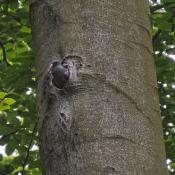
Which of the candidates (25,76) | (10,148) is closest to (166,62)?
(25,76)

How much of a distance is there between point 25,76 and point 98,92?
1959 millimetres

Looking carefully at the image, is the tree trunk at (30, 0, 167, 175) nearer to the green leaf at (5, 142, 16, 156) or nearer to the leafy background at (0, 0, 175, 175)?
the leafy background at (0, 0, 175, 175)

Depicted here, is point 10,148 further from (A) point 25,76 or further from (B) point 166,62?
(B) point 166,62

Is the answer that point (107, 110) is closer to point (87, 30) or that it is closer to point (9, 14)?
point (87, 30)

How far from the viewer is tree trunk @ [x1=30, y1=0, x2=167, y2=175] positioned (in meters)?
1.00

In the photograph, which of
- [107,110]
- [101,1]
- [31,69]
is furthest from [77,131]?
[31,69]

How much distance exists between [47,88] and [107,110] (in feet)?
0.54

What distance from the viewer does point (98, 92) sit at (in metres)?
1.06

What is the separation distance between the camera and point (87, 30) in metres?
1.13

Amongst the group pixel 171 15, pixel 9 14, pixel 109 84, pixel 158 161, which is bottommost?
pixel 158 161

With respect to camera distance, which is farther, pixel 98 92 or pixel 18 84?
pixel 18 84

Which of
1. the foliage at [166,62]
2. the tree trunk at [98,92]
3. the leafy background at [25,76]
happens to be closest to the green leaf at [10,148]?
the leafy background at [25,76]

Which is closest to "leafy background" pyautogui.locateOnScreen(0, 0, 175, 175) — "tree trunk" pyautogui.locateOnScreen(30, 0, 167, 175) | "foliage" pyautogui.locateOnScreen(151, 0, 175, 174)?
"foliage" pyautogui.locateOnScreen(151, 0, 175, 174)

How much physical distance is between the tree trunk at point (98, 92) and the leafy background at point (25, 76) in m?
1.66
